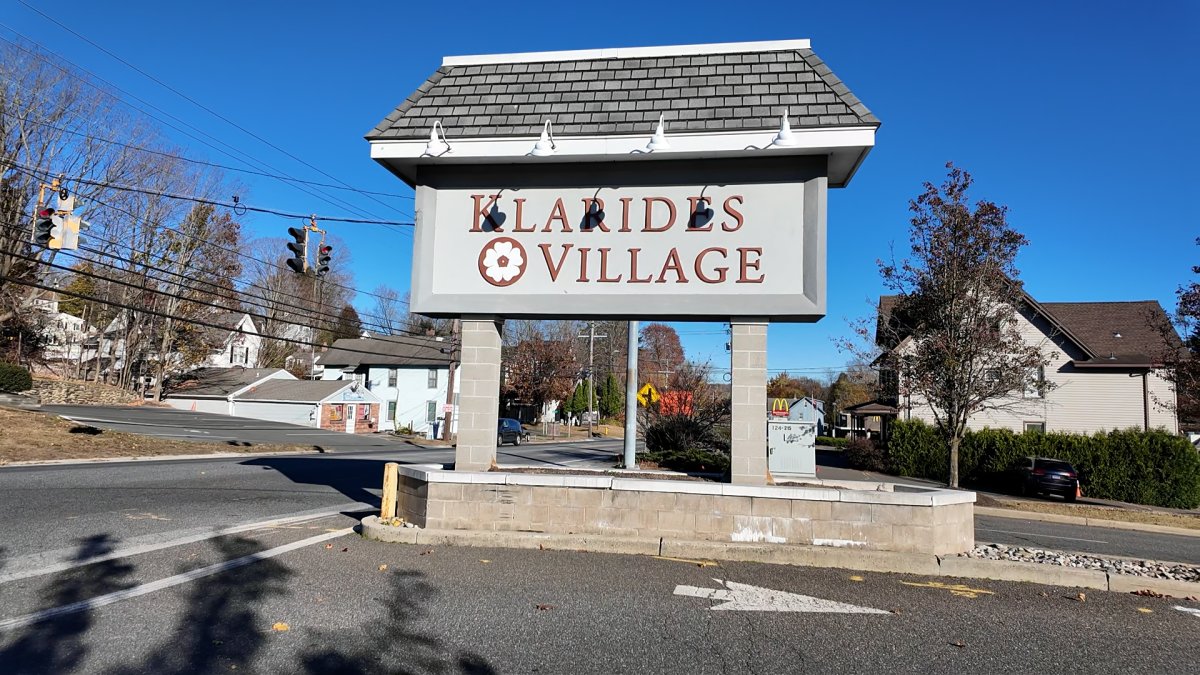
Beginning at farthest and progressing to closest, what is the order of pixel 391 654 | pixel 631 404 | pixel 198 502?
pixel 631 404 < pixel 198 502 < pixel 391 654

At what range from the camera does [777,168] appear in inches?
330

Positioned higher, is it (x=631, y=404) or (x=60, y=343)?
(x=60, y=343)

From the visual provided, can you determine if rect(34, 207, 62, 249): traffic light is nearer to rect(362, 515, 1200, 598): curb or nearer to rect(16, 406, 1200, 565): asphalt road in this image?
rect(16, 406, 1200, 565): asphalt road

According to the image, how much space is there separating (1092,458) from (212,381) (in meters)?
52.9

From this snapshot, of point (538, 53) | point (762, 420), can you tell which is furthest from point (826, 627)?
point (538, 53)

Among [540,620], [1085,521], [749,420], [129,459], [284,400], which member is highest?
[749,420]

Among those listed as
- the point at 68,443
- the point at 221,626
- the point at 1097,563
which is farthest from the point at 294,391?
the point at 1097,563

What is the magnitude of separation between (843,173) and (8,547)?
33.2ft

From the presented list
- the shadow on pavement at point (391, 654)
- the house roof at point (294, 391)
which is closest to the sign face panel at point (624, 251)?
the shadow on pavement at point (391, 654)

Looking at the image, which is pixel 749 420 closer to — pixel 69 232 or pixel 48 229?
pixel 69 232

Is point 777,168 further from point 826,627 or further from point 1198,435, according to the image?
point 1198,435

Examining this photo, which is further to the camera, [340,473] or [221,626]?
[340,473]

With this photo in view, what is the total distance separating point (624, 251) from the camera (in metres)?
8.62

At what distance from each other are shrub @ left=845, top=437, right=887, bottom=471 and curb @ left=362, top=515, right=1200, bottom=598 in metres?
21.7
